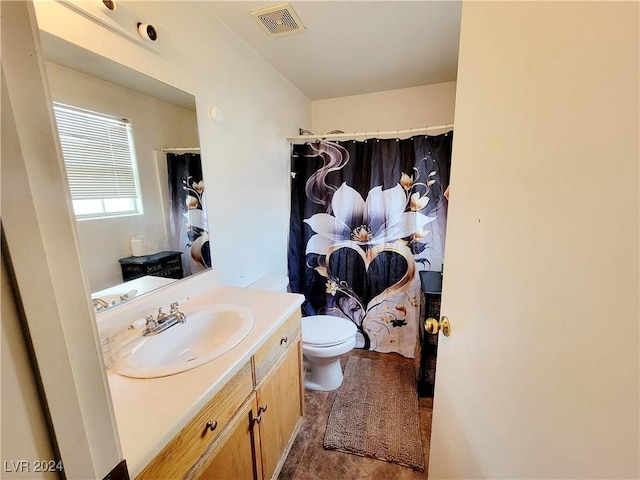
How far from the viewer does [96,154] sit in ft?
3.09

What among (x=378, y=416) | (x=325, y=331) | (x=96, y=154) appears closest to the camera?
(x=96, y=154)

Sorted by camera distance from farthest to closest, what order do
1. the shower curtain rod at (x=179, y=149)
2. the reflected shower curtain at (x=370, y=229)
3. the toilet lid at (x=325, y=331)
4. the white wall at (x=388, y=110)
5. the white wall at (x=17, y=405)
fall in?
the white wall at (x=388, y=110), the reflected shower curtain at (x=370, y=229), the toilet lid at (x=325, y=331), the shower curtain rod at (x=179, y=149), the white wall at (x=17, y=405)

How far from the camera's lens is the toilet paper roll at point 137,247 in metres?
1.08

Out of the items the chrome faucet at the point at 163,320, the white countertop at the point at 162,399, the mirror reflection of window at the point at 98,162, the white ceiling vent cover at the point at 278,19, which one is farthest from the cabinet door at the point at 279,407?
the white ceiling vent cover at the point at 278,19

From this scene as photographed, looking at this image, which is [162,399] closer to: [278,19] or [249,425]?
[249,425]

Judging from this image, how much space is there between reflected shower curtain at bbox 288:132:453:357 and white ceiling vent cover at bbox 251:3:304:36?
0.80 meters

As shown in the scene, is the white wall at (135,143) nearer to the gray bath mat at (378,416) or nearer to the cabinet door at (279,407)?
the cabinet door at (279,407)

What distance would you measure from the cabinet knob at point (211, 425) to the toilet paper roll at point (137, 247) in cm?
73

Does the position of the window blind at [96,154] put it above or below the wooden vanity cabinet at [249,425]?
above

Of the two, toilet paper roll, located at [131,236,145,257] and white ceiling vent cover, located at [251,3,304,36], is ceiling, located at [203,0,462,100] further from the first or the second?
toilet paper roll, located at [131,236,145,257]

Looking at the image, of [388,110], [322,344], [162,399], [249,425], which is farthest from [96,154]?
[388,110]

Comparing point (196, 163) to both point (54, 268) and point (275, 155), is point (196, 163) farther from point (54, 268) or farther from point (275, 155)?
point (54, 268)

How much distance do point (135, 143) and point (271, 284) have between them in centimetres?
111

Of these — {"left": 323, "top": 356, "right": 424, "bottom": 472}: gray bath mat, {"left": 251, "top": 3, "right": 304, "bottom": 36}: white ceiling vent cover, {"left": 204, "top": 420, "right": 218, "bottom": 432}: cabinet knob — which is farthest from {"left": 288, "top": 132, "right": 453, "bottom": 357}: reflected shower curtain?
{"left": 204, "top": 420, "right": 218, "bottom": 432}: cabinet knob
